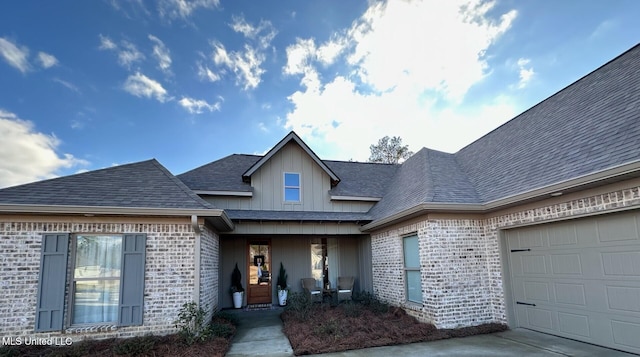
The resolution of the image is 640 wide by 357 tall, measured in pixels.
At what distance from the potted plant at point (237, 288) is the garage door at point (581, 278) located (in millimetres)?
8038

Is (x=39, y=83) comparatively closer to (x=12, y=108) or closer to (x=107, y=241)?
(x=12, y=108)

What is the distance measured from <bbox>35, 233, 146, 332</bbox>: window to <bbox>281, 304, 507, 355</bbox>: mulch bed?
331cm

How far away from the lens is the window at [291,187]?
1190 cm

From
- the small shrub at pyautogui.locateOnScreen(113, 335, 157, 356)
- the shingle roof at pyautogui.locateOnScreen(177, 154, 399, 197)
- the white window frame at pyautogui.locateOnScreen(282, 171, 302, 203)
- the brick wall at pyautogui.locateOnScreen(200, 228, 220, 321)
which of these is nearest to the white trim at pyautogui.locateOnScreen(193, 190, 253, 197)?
the shingle roof at pyautogui.locateOnScreen(177, 154, 399, 197)

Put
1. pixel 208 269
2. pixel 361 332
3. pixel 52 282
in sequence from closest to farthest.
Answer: pixel 52 282
pixel 361 332
pixel 208 269

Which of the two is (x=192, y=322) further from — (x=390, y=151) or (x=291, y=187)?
(x=390, y=151)

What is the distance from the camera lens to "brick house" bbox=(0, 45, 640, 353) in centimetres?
541

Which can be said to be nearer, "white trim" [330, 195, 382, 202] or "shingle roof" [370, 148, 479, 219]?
"shingle roof" [370, 148, 479, 219]

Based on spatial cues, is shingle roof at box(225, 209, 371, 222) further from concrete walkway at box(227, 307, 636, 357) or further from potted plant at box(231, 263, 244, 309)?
concrete walkway at box(227, 307, 636, 357)

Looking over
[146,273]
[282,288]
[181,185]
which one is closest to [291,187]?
[282,288]

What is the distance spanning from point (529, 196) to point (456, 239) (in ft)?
6.44

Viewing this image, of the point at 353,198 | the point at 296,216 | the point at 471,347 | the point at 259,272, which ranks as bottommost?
the point at 471,347

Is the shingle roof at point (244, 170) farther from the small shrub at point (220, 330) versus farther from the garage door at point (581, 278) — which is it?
the garage door at point (581, 278)

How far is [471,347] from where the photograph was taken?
19.8 ft
